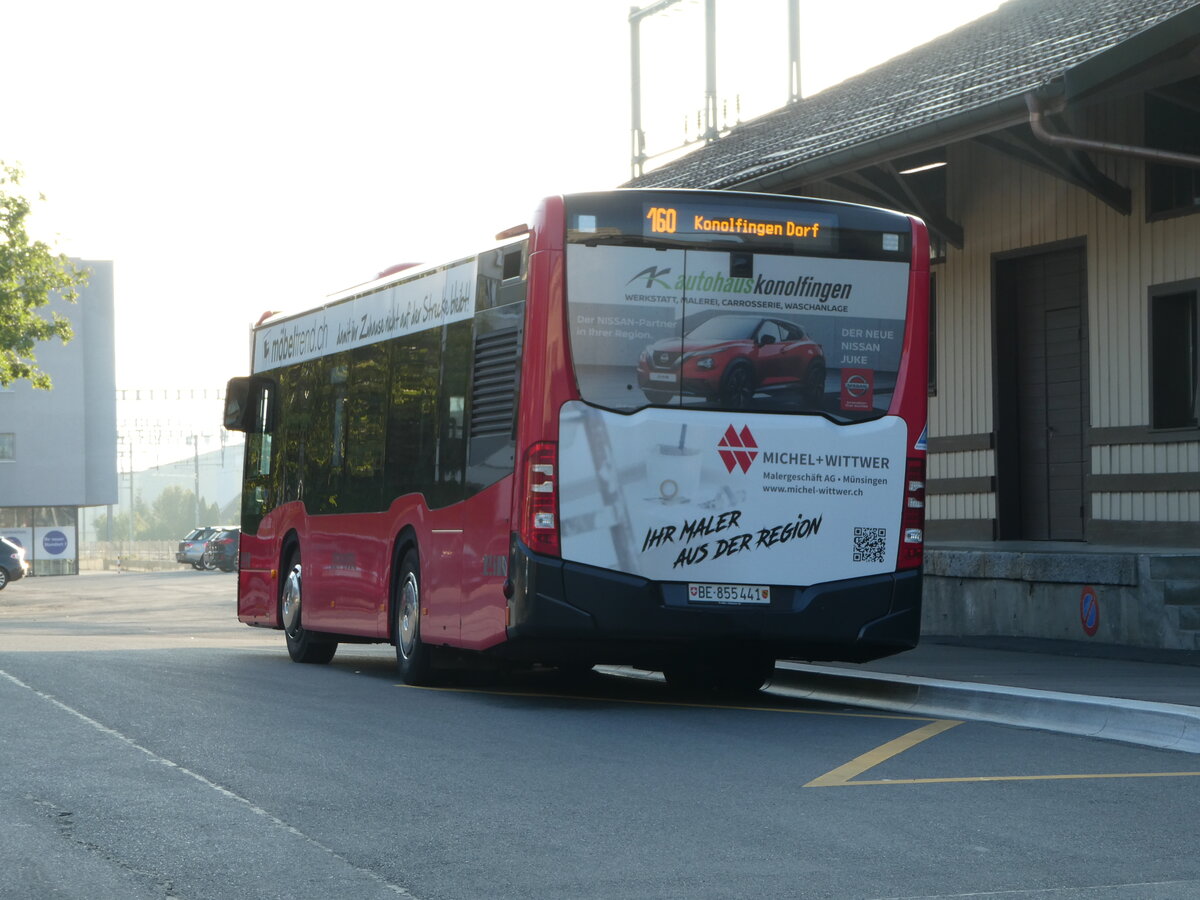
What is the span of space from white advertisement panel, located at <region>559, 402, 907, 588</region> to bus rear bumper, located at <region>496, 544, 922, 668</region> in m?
0.10

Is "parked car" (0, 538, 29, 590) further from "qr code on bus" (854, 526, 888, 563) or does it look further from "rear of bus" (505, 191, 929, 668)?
"qr code on bus" (854, 526, 888, 563)

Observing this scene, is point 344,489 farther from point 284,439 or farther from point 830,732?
point 830,732

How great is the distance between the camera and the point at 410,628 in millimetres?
13039

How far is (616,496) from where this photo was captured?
11.0 metres

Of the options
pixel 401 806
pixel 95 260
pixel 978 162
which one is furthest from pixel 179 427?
pixel 401 806

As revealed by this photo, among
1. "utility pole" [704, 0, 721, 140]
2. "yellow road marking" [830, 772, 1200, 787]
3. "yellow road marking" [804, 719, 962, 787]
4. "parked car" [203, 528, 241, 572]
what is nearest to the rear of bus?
"yellow road marking" [804, 719, 962, 787]

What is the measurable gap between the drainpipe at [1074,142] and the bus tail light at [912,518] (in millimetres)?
4373

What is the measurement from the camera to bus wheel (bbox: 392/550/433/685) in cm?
1285

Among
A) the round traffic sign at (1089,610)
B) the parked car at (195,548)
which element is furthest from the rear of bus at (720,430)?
the parked car at (195,548)

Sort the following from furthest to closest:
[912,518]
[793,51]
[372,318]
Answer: [793,51], [372,318], [912,518]

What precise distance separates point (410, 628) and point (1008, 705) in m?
4.45

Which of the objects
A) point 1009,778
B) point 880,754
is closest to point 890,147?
point 880,754

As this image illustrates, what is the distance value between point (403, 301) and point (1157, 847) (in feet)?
27.1

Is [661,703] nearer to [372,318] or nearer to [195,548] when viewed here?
[372,318]
